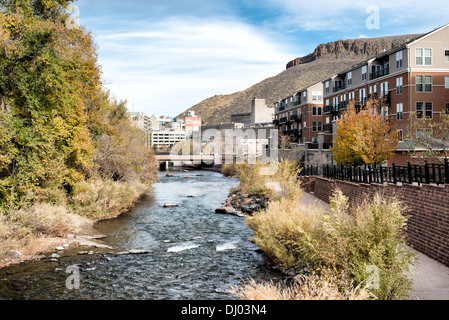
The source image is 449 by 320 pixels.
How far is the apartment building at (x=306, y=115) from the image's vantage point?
7057 cm

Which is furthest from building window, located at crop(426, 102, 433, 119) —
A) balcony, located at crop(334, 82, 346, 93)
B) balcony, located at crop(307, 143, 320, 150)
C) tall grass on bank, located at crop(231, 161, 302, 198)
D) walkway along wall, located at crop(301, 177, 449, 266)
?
walkway along wall, located at crop(301, 177, 449, 266)

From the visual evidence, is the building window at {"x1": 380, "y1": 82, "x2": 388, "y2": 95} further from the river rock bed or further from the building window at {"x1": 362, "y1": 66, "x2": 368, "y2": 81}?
the river rock bed

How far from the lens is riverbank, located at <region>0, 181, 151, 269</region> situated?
16.6 meters

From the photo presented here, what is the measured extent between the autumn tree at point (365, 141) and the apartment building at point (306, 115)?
3231 cm

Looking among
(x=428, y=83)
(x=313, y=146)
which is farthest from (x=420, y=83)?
(x=313, y=146)

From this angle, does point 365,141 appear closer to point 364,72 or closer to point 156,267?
point 364,72

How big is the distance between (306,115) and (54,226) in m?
59.0

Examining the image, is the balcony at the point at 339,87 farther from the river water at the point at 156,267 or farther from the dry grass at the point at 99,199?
the river water at the point at 156,267

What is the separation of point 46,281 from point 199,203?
21255 millimetres

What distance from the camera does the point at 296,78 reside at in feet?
525

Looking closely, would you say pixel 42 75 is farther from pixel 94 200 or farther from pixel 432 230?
pixel 432 230

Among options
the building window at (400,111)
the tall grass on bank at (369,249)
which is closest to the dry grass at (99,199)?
the tall grass on bank at (369,249)

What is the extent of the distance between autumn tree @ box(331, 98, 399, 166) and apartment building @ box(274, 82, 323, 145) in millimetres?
32307

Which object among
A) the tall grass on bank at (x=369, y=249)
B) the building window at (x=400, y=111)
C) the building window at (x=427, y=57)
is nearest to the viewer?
the tall grass on bank at (x=369, y=249)
